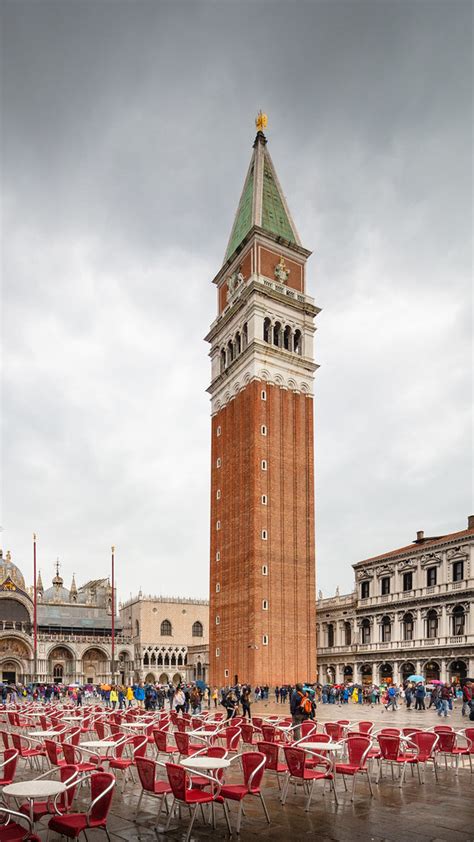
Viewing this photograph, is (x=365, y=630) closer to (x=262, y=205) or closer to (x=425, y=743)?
(x=262, y=205)

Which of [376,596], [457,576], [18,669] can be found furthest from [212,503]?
[18,669]

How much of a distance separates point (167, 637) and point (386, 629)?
3514 cm

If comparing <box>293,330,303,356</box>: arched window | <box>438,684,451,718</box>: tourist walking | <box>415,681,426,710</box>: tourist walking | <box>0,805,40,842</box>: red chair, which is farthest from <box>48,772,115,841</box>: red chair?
<box>293,330,303,356</box>: arched window

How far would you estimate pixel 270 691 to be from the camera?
47094 mm

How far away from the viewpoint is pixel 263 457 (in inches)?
2071

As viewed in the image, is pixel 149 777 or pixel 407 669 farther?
pixel 407 669

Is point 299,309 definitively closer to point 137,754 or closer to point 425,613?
point 425,613

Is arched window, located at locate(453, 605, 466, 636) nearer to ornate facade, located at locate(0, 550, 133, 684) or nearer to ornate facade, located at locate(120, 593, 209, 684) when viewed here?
ornate facade, located at locate(120, 593, 209, 684)

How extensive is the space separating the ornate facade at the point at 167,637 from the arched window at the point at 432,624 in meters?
33.4

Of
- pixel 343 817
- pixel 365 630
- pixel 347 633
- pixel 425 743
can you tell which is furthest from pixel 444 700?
pixel 347 633

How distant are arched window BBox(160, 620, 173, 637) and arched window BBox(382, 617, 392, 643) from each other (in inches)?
1377

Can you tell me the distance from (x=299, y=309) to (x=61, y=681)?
153ft

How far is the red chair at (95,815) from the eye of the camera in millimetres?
7922

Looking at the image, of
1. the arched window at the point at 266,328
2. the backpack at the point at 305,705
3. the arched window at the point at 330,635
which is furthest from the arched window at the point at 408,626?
the backpack at the point at 305,705
